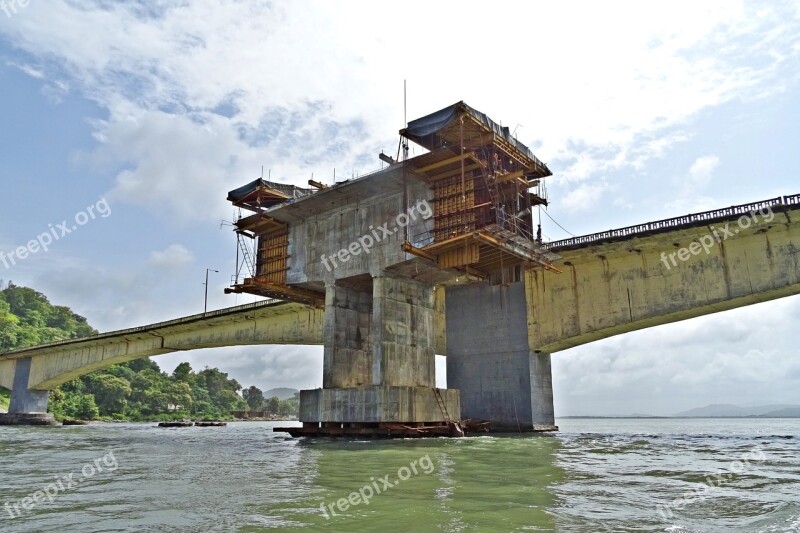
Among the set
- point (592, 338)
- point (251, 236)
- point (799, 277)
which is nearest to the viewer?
point (799, 277)

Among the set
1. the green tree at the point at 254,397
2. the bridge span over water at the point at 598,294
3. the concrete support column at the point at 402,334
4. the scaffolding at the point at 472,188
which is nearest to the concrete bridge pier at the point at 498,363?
the bridge span over water at the point at 598,294

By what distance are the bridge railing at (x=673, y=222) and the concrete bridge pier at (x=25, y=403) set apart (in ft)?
217

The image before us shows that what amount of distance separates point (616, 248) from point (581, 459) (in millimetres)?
18024

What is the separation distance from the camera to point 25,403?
237 feet

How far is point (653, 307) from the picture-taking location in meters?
33.2

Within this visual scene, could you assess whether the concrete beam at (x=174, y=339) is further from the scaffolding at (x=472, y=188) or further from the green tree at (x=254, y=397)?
the green tree at (x=254, y=397)

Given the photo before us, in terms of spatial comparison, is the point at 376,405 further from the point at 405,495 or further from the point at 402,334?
the point at 405,495

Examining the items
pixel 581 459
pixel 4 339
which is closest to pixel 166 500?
pixel 581 459

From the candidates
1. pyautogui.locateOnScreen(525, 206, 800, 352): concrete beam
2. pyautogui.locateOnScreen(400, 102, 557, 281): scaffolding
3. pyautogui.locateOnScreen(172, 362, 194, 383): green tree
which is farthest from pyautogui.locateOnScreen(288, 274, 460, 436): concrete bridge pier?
pyautogui.locateOnScreen(172, 362, 194, 383): green tree

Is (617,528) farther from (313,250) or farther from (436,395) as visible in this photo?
(313,250)

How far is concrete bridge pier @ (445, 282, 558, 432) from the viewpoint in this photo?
36625 millimetres

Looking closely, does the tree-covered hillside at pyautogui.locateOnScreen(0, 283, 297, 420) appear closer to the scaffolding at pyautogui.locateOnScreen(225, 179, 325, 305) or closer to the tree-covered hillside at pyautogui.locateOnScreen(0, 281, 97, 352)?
the tree-covered hillside at pyautogui.locateOnScreen(0, 281, 97, 352)

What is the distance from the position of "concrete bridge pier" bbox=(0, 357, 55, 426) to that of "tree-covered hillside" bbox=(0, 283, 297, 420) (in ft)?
59.8

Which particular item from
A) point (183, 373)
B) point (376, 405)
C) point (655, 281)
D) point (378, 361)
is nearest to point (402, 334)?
point (378, 361)
